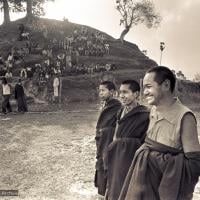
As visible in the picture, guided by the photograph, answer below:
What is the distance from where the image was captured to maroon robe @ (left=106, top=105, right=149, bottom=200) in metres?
4.50

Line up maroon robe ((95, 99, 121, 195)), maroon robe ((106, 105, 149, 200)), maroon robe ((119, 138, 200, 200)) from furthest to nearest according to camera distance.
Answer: maroon robe ((95, 99, 121, 195)) < maroon robe ((106, 105, 149, 200)) < maroon robe ((119, 138, 200, 200))

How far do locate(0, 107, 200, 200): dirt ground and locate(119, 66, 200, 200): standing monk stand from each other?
13.7 feet

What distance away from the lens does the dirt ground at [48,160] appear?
784 cm

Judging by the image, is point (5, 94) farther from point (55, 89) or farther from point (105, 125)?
point (105, 125)

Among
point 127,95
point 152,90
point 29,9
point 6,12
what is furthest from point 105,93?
point 6,12

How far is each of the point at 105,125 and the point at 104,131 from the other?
0.34ft

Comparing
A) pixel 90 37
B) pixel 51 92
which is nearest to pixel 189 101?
pixel 51 92

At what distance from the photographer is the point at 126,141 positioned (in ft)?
14.8

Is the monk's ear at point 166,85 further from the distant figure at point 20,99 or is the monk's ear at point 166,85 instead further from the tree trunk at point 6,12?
the tree trunk at point 6,12

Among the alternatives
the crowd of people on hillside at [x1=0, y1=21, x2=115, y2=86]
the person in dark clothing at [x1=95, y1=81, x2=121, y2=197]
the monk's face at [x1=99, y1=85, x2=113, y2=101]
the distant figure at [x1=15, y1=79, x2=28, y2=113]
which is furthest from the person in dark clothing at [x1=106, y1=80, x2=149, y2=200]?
the crowd of people on hillside at [x1=0, y1=21, x2=115, y2=86]

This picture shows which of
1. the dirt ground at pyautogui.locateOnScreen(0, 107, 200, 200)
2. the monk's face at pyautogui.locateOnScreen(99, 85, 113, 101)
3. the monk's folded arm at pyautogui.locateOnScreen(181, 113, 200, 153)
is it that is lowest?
the dirt ground at pyautogui.locateOnScreen(0, 107, 200, 200)

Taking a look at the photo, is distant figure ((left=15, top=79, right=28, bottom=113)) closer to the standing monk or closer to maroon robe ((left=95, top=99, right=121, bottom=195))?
maroon robe ((left=95, top=99, right=121, bottom=195))

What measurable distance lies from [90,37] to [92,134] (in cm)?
3212

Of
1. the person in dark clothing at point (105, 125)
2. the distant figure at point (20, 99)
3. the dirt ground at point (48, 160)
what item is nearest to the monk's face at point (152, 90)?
the person in dark clothing at point (105, 125)
